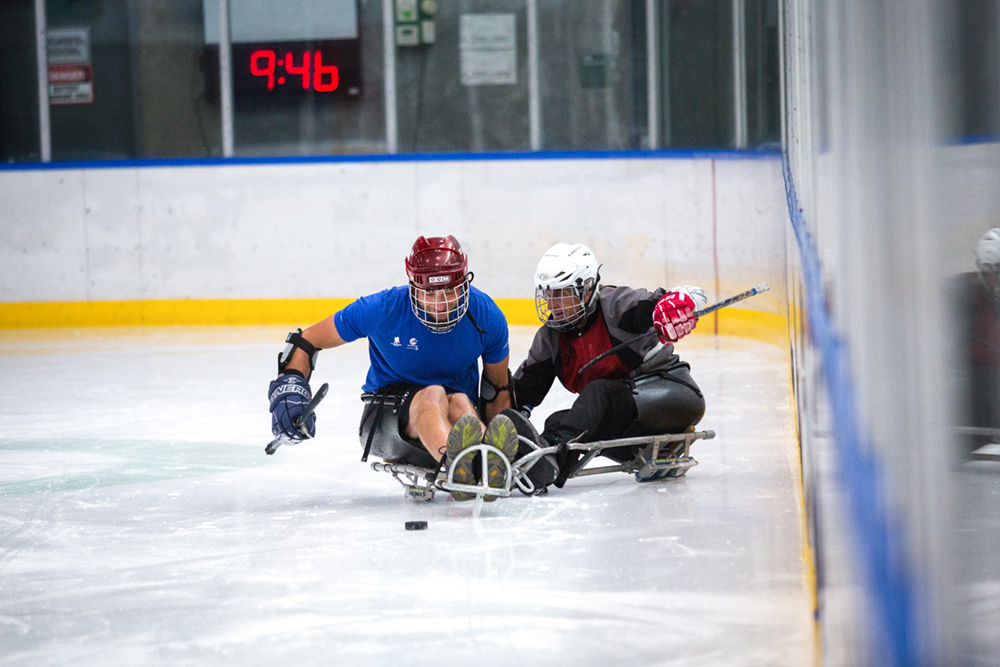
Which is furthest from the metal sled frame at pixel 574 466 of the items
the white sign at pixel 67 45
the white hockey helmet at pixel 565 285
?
the white sign at pixel 67 45

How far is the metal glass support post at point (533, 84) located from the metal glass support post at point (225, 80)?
269 centimetres

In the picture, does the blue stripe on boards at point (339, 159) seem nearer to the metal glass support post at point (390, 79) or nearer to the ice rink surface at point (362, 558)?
the metal glass support post at point (390, 79)

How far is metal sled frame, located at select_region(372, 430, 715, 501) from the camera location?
354 centimetres

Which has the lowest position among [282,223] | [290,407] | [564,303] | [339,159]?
[290,407]

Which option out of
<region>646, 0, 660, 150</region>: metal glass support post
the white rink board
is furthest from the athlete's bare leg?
<region>646, 0, 660, 150</region>: metal glass support post

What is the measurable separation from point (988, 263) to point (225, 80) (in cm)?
1075

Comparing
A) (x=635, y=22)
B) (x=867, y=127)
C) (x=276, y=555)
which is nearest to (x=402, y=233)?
(x=635, y=22)

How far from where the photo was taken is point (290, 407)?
12.2 feet

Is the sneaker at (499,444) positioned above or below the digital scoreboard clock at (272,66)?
below

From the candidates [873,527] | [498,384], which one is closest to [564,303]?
[498,384]

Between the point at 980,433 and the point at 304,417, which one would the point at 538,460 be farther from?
the point at 980,433

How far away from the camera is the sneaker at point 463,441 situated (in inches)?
137

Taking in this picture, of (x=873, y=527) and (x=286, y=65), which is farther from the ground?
(x=286, y=65)

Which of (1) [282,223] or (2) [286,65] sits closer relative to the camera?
(1) [282,223]
